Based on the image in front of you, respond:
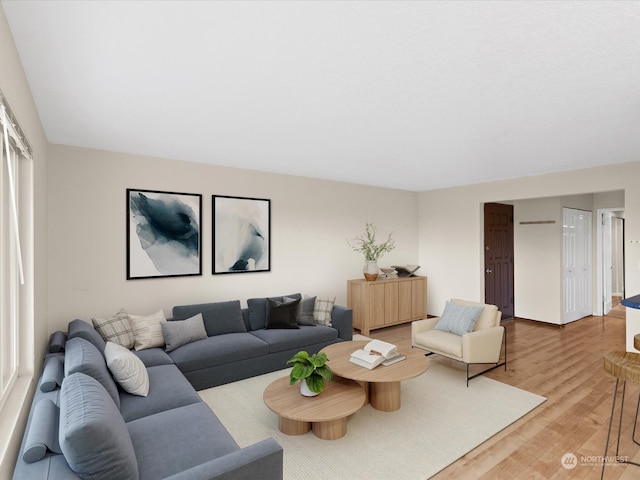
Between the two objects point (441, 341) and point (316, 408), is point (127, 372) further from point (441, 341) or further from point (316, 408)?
point (441, 341)

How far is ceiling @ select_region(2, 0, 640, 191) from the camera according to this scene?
4.91 feet

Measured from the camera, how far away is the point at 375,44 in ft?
5.63

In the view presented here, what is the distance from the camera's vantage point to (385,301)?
5.66 m

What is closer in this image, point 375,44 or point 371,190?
point 375,44

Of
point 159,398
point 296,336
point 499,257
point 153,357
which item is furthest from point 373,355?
point 499,257

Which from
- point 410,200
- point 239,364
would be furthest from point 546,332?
point 239,364

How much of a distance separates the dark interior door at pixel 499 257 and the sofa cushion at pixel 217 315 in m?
4.33

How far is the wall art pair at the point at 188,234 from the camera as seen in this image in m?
3.95

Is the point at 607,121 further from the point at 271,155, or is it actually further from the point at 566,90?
the point at 271,155

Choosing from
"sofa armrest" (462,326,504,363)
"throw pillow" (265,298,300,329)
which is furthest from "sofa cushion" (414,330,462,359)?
"throw pillow" (265,298,300,329)

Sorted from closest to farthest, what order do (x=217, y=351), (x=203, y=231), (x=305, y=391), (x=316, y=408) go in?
(x=316, y=408) → (x=305, y=391) → (x=217, y=351) → (x=203, y=231)

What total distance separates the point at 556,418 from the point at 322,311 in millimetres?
2672

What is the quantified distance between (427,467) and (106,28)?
3.07 m

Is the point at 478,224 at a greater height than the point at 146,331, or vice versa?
the point at 478,224
